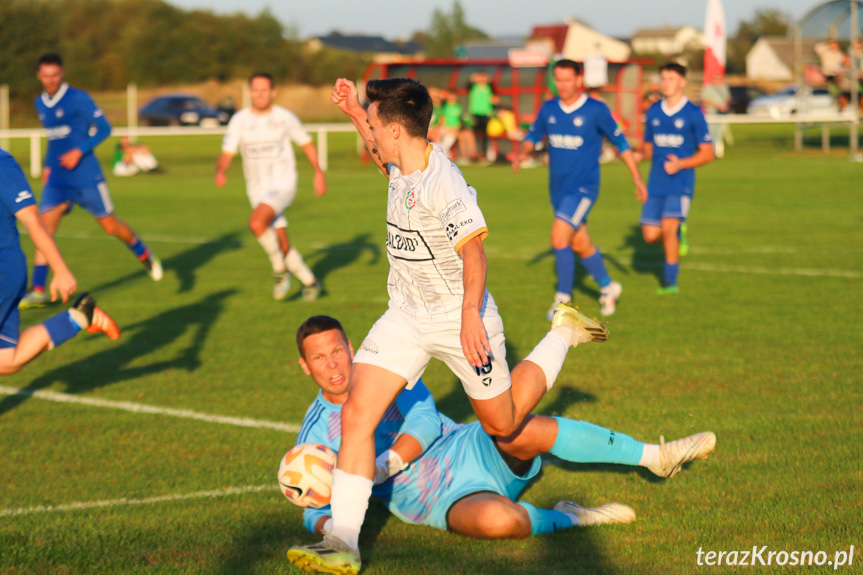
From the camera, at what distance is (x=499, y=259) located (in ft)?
42.0

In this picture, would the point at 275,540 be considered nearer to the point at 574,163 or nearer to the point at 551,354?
the point at 551,354

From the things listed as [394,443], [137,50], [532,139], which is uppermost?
[137,50]

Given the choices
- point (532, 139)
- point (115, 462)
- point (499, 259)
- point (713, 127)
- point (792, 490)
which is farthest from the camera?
point (713, 127)

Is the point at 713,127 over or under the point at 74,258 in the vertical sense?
over

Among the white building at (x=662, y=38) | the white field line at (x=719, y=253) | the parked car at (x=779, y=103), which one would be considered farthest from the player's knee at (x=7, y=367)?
the white building at (x=662, y=38)

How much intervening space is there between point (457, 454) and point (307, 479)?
770mm

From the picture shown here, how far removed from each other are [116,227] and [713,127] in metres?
24.3

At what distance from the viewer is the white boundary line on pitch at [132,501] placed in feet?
15.4

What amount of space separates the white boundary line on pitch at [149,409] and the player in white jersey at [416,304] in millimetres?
2027

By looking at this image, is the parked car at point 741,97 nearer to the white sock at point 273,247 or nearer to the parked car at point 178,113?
the parked car at point 178,113

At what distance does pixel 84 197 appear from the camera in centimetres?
1023

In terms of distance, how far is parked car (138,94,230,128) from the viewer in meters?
45.0

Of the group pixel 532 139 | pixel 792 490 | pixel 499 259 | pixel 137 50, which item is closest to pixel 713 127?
pixel 499 259

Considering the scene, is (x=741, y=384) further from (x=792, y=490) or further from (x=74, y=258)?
(x=74, y=258)
